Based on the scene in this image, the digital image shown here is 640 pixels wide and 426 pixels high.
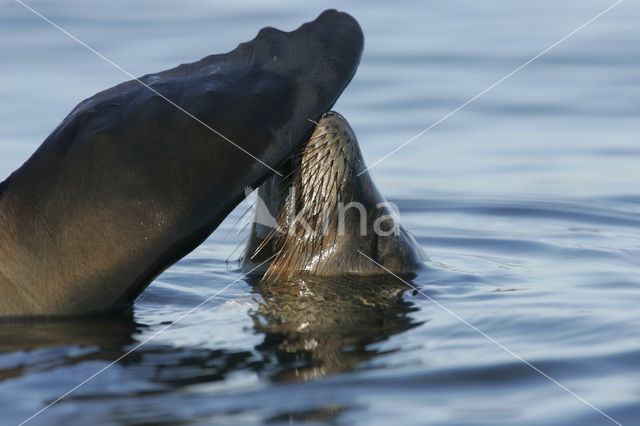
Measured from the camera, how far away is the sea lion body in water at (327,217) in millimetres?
4777

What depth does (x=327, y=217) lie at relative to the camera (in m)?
4.93

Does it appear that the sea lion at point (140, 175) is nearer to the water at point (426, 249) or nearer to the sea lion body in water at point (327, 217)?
the water at point (426, 249)

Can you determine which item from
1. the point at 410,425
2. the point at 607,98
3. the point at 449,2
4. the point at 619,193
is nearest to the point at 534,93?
the point at 607,98

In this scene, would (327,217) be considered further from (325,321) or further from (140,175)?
(140,175)

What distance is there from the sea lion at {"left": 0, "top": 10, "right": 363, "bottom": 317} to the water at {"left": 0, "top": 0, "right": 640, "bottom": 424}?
242 millimetres

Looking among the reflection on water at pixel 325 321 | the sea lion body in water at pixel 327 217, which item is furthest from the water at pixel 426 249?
the sea lion body in water at pixel 327 217

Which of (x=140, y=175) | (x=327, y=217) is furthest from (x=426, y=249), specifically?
(x=140, y=175)

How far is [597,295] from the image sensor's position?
15.6 feet

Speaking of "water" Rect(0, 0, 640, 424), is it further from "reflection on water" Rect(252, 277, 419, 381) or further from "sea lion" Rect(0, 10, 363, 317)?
"sea lion" Rect(0, 10, 363, 317)

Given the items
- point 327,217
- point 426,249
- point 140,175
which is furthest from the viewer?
point 426,249

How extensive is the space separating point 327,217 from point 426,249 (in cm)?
145

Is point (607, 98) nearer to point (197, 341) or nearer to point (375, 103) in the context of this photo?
point (375, 103)

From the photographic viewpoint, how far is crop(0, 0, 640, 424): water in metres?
3.46

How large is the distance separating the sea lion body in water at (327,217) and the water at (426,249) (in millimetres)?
223
